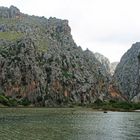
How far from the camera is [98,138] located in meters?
67.1

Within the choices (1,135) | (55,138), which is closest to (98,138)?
(55,138)

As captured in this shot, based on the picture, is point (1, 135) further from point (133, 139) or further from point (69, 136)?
point (133, 139)

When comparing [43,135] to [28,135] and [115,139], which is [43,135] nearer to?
[28,135]

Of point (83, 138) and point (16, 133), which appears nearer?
point (83, 138)

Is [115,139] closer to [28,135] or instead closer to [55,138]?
[55,138]

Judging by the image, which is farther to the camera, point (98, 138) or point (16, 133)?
point (16, 133)

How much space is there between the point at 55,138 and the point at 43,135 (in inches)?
189

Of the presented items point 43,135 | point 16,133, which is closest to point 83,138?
point 43,135

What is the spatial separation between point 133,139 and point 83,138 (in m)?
9.30

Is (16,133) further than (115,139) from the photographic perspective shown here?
Yes

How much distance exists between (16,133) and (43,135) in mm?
6062

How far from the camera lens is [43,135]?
226 feet

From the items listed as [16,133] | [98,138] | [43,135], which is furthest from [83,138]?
[16,133]

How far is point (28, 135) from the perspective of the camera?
68250mm
